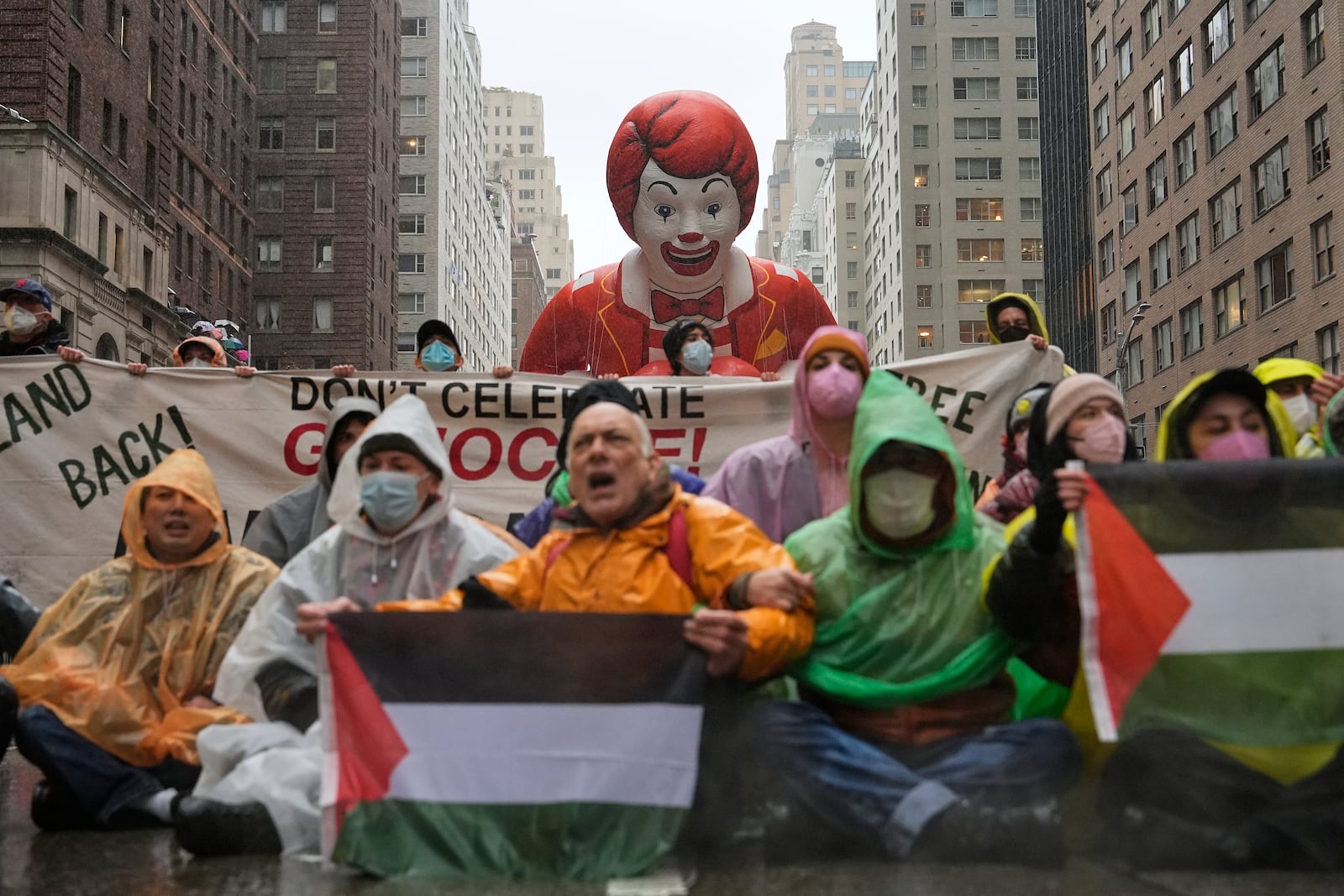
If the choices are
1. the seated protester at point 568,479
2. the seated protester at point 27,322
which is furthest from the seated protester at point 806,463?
the seated protester at point 27,322

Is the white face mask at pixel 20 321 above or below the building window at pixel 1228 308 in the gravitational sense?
below

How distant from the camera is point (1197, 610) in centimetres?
414

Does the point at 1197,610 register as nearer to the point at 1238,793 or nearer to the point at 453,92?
the point at 1238,793

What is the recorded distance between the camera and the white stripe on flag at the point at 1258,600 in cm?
413

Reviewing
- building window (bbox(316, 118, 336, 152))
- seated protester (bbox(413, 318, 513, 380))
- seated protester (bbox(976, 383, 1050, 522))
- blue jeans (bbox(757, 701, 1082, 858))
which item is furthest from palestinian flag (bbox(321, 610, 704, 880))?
building window (bbox(316, 118, 336, 152))

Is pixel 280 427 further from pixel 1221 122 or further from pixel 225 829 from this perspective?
pixel 1221 122

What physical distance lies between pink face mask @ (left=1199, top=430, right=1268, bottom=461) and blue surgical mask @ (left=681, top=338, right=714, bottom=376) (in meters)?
3.68

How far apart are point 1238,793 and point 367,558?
2731mm

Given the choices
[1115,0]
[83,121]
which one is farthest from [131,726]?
[1115,0]

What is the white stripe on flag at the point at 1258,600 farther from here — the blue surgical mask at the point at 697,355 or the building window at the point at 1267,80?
the building window at the point at 1267,80

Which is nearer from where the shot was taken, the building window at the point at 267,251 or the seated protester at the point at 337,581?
the seated protester at the point at 337,581

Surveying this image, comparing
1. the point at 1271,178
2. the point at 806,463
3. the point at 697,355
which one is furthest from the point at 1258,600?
the point at 1271,178

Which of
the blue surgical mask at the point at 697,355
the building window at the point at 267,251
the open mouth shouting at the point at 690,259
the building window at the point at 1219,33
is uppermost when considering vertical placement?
the building window at the point at 1219,33

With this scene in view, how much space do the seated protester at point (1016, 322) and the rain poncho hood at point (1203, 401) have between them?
10.8 feet
